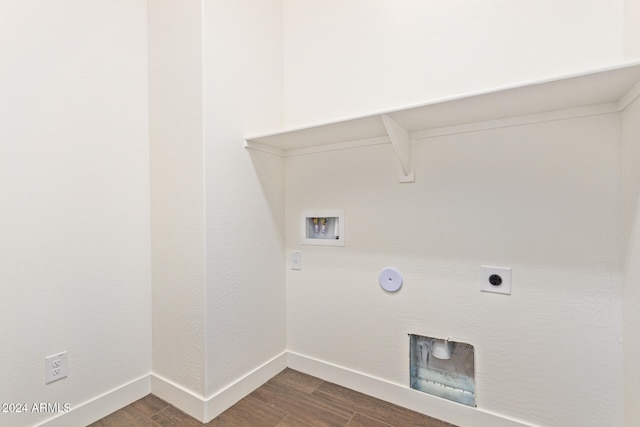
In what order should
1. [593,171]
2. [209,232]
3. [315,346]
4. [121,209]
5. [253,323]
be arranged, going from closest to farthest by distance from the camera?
[593,171], [209,232], [121,209], [253,323], [315,346]

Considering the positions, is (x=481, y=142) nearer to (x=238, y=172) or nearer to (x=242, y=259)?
(x=238, y=172)

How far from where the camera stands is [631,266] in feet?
3.36

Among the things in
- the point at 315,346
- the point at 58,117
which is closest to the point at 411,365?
the point at 315,346

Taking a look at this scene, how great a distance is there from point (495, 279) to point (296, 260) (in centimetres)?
110

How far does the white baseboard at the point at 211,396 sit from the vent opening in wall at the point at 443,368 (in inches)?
33.2

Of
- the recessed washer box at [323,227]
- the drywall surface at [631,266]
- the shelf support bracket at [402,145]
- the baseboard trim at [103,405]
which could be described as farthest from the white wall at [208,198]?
the drywall surface at [631,266]

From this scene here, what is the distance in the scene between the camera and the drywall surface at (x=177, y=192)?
4.67ft

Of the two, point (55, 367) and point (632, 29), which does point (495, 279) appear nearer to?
point (632, 29)

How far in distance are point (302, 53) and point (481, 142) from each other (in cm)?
122

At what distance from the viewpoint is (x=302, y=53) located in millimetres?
1851

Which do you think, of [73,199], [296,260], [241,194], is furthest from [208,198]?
[296,260]

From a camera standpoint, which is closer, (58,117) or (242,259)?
(58,117)

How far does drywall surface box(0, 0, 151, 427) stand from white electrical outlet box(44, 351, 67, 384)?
0.02 metres

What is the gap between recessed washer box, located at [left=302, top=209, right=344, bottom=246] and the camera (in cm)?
170
